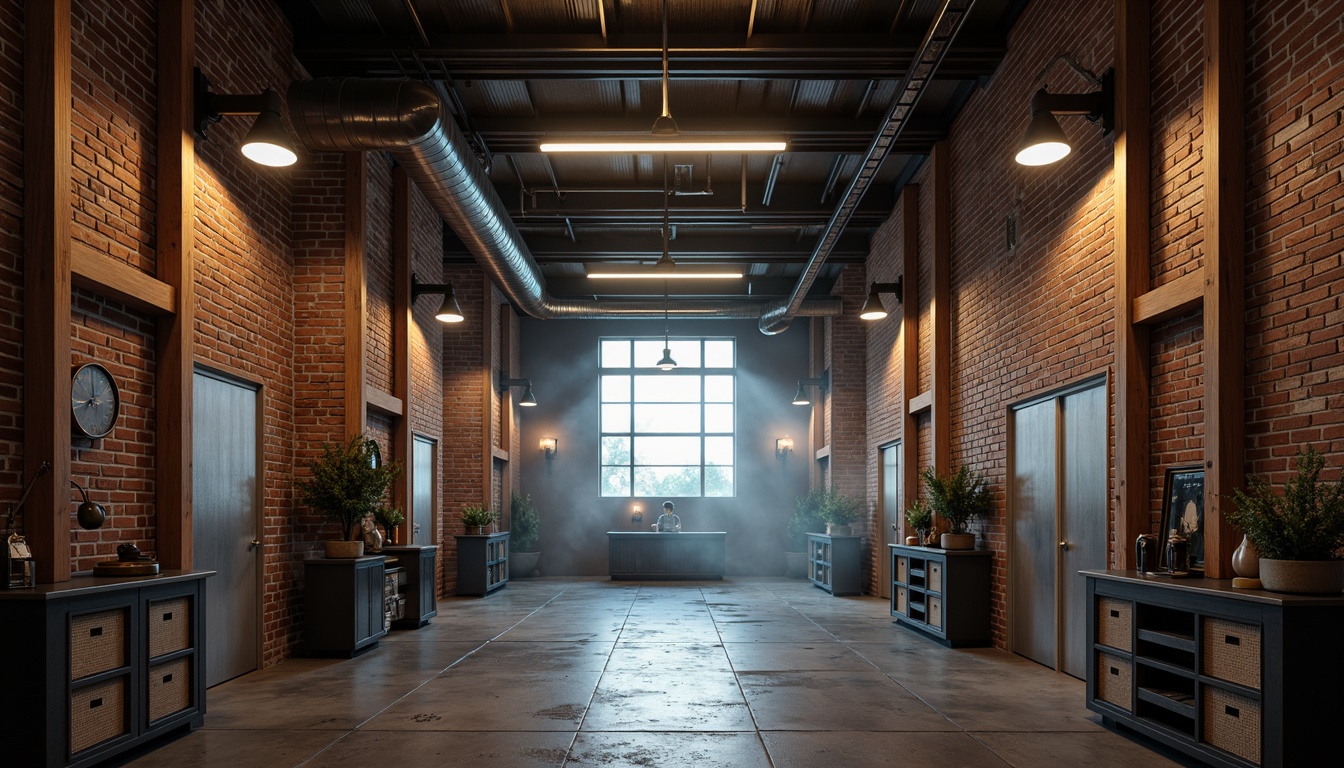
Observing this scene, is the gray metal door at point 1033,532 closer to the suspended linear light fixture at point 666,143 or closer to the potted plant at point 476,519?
the suspended linear light fixture at point 666,143

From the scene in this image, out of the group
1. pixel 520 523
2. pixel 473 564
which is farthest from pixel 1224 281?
pixel 520 523

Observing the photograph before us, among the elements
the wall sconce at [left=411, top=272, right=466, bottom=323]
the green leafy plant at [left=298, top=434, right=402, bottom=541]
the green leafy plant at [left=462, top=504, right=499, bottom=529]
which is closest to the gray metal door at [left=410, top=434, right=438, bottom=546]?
the green leafy plant at [left=462, top=504, right=499, bottom=529]

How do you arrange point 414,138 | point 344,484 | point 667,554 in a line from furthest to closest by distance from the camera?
point 667,554 → point 344,484 → point 414,138

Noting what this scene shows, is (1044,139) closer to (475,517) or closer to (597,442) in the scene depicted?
(475,517)

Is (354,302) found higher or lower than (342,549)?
higher

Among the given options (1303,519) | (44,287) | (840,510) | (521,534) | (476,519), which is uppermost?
(44,287)


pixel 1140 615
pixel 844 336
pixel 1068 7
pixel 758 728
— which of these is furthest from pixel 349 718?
pixel 844 336

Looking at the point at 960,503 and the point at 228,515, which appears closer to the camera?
the point at 228,515

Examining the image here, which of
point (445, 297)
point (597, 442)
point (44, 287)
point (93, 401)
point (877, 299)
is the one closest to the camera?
point (44, 287)

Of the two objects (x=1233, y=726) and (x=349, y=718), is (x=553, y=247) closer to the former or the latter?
(x=349, y=718)

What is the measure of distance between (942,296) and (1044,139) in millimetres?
4802

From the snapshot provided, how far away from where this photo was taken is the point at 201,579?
5809 millimetres

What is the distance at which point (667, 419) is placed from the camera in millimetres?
20328

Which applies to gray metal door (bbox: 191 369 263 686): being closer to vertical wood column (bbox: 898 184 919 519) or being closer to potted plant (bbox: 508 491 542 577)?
vertical wood column (bbox: 898 184 919 519)
